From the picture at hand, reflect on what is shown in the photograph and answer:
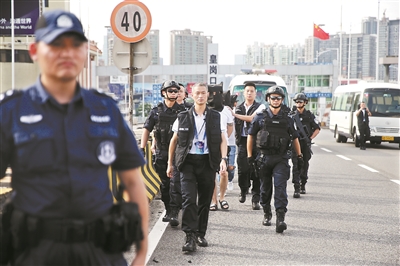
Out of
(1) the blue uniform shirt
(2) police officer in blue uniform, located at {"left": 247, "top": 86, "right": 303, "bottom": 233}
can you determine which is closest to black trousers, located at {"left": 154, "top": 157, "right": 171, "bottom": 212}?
(2) police officer in blue uniform, located at {"left": 247, "top": 86, "right": 303, "bottom": 233}

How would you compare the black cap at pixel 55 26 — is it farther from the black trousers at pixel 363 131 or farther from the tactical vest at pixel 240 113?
the black trousers at pixel 363 131

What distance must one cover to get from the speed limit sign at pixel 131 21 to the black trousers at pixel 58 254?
7336 mm

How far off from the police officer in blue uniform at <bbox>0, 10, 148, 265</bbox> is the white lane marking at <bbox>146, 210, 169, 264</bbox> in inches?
162

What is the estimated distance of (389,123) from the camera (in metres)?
25.2

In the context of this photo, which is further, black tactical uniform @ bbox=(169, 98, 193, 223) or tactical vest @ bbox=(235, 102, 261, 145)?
tactical vest @ bbox=(235, 102, 261, 145)

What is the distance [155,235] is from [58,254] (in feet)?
17.2

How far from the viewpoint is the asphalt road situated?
21.7 feet

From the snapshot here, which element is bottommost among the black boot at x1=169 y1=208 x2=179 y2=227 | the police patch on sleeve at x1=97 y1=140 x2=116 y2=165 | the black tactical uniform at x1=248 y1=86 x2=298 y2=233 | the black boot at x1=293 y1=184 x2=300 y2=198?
the black boot at x1=293 y1=184 x2=300 y2=198

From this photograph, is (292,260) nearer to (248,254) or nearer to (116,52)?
(248,254)

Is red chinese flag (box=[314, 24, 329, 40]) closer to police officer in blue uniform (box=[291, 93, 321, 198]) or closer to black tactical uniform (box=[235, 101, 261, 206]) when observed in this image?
police officer in blue uniform (box=[291, 93, 321, 198])

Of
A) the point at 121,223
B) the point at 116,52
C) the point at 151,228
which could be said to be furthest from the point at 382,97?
the point at 121,223

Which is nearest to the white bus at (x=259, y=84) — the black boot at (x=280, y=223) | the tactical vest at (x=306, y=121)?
the tactical vest at (x=306, y=121)

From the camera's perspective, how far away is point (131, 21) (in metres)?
9.72

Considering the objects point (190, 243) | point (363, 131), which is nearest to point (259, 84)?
point (363, 131)
